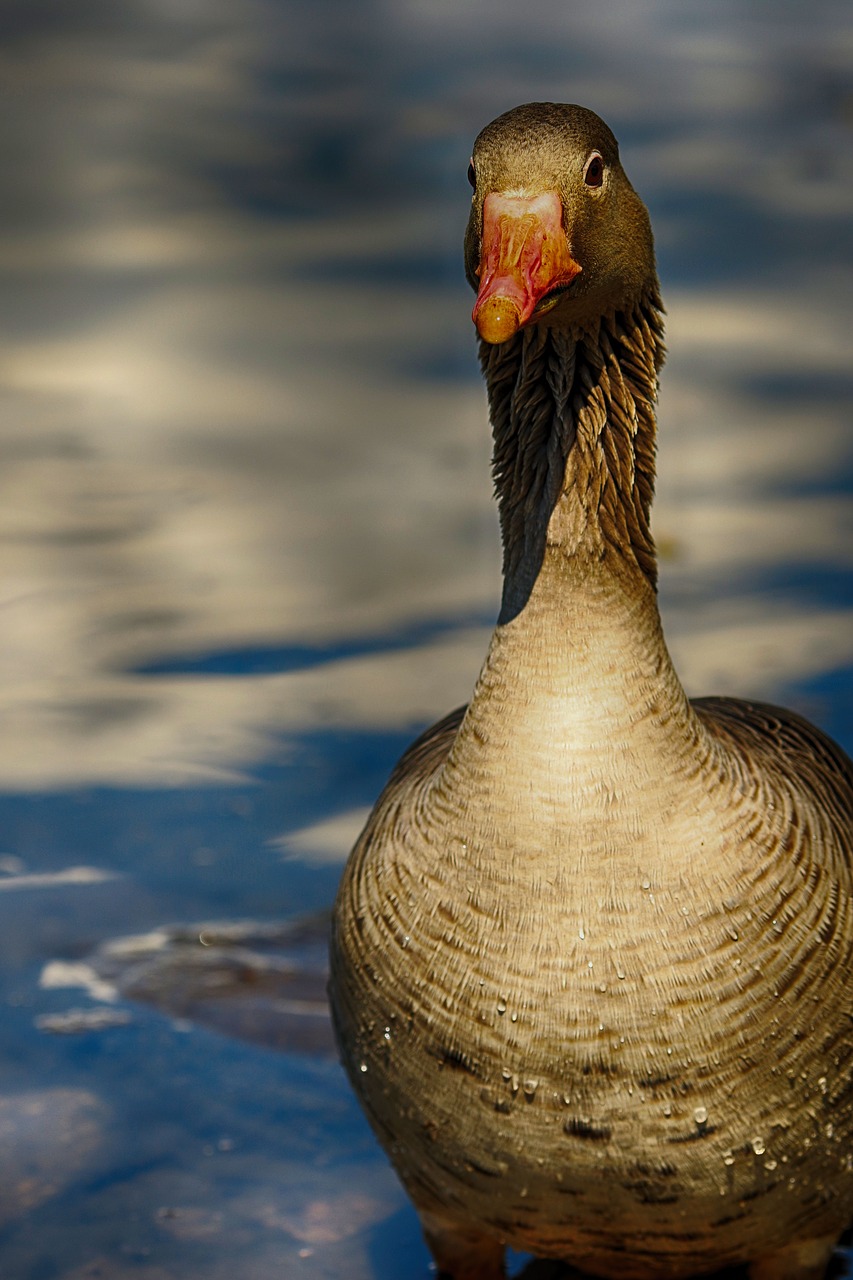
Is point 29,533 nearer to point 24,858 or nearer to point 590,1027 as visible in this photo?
point 24,858

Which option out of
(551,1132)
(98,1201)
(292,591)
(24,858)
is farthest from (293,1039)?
(292,591)

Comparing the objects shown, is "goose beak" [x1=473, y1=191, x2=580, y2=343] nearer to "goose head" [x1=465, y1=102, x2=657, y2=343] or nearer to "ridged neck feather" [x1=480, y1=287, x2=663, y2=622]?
"goose head" [x1=465, y1=102, x2=657, y2=343]

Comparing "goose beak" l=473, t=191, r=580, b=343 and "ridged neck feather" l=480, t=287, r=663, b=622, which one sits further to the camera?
"ridged neck feather" l=480, t=287, r=663, b=622

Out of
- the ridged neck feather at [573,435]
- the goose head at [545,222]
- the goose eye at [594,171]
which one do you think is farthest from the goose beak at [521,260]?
the ridged neck feather at [573,435]

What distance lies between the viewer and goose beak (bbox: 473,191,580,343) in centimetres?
286

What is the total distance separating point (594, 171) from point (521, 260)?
0.35 m

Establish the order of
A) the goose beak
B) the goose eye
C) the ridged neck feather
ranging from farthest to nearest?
the ridged neck feather, the goose eye, the goose beak

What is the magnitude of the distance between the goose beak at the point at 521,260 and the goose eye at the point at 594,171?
126mm

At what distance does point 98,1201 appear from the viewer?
468 centimetres

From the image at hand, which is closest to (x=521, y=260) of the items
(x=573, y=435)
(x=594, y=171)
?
(x=594, y=171)

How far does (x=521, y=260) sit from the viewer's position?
2.95m

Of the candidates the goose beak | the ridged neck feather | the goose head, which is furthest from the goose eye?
the ridged neck feather

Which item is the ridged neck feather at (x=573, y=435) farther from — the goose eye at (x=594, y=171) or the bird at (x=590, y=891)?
the goose eye at (x=594, y=171)

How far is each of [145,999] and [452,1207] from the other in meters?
2.36
